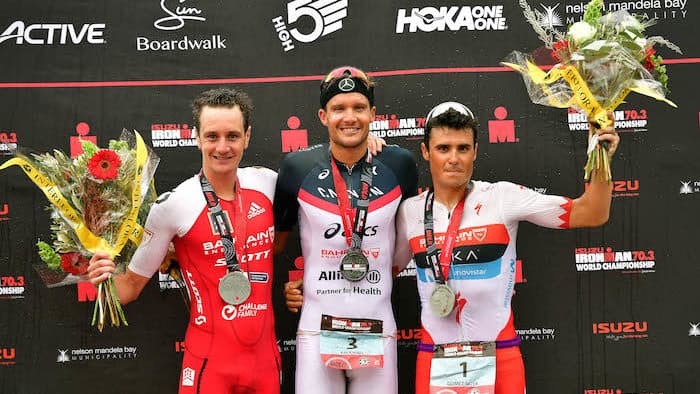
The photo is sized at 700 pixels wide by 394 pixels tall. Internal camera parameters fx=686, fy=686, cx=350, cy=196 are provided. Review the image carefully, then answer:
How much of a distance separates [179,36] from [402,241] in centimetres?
193

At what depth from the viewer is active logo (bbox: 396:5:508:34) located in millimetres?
4219

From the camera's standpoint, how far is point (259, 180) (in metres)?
3.48

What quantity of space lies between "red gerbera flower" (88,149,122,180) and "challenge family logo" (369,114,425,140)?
170 centimetres

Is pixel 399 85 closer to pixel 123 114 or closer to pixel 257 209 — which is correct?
pixel 257 209

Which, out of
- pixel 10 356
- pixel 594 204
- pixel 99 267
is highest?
pixel 594 204

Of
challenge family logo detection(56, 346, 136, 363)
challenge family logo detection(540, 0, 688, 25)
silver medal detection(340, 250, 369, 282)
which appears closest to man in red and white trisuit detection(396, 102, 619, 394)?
silver medal detection(340, 250, 369, 282)

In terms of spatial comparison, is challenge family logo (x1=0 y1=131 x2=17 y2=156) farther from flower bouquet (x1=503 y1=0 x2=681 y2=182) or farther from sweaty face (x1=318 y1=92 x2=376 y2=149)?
flower bouquet (x1=503 y1=0 x2=681 y2=182)

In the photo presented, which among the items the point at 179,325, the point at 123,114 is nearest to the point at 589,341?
the point at 179,325

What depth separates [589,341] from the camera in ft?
13.9

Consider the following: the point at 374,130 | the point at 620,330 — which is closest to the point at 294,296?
the point at 374,130

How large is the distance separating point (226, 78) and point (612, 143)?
2.35 m

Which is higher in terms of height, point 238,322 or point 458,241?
point 458,241

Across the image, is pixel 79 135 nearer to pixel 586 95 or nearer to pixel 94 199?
pixel 94 199

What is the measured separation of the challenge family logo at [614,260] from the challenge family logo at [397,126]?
1242 mm
